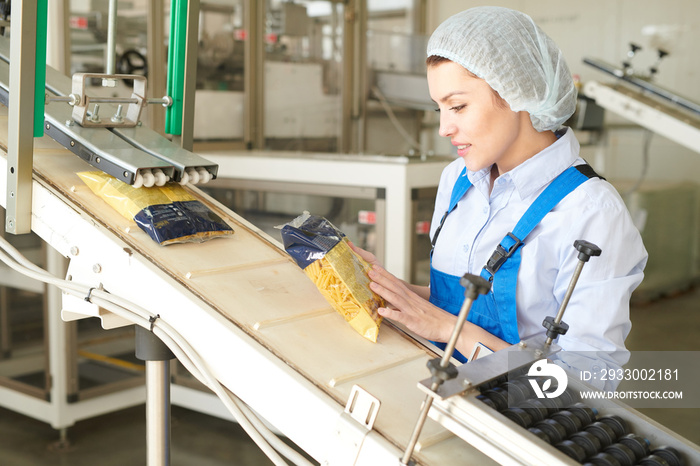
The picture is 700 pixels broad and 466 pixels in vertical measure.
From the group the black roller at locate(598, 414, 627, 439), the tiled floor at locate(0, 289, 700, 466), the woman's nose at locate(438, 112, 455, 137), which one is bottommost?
the tiled floor at locate(0, 289, 700, 466)

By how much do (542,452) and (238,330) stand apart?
489 mm

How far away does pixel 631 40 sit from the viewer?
5.25 metres

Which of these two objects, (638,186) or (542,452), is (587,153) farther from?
(542,452)

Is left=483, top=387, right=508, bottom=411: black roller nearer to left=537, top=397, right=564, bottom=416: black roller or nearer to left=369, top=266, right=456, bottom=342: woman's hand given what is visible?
left=537, top=397, right=564, bottom=416: black roller

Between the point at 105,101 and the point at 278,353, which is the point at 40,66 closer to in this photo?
the point at 105,101

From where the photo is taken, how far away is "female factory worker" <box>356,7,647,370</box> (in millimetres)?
1116

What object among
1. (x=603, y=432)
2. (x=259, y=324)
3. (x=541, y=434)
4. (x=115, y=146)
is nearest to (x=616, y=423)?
(x=603, y=432)

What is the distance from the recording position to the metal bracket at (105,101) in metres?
1.26

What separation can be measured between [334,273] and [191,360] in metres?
0.27

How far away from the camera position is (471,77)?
1.18m

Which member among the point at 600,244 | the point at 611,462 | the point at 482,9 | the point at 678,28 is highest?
the point at 678,28

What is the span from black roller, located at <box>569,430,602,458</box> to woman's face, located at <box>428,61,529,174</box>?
533 millimetres

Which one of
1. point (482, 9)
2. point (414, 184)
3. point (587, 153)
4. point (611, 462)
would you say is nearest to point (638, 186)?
point (587, 153)

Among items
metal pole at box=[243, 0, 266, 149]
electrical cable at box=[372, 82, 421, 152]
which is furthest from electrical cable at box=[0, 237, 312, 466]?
electrical cable at box=[372, 82, 421, 152]
